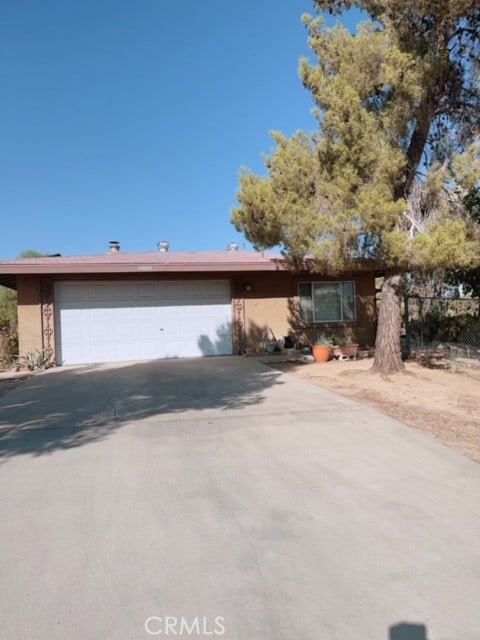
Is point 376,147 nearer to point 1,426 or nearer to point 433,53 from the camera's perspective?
point 433,53

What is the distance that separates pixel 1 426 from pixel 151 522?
13.2ft

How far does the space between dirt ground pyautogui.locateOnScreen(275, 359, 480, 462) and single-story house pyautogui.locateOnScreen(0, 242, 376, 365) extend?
3.39 metres

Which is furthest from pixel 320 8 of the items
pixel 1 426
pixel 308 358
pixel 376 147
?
pixel 1 426

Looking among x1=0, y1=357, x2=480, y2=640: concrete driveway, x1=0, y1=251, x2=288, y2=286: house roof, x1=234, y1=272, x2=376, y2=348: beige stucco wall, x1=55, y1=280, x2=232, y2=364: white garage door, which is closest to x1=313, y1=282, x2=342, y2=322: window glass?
x1=234, y1=272, x2=376, y2=348: beige stucco wall

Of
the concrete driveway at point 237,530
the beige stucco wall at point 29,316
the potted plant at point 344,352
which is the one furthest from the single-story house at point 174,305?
the concrete driveway at point 237,530

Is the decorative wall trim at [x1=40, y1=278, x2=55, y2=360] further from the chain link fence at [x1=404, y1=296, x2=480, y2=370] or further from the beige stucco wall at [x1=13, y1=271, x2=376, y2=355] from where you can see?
the chain link fence at [x1=404, y1=296, x2=480, y2=370]

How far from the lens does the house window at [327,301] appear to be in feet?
54.6

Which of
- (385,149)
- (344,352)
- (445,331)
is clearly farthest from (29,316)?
(445,331)

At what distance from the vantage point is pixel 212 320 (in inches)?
636

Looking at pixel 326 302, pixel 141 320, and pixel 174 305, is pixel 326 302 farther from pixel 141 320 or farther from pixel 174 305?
pixel 141 320

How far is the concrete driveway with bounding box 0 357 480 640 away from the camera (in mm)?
2598

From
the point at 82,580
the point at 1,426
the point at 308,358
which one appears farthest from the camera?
the point at 308,358

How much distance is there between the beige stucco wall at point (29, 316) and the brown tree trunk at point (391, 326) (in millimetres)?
9649

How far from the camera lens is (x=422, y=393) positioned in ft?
28.7
